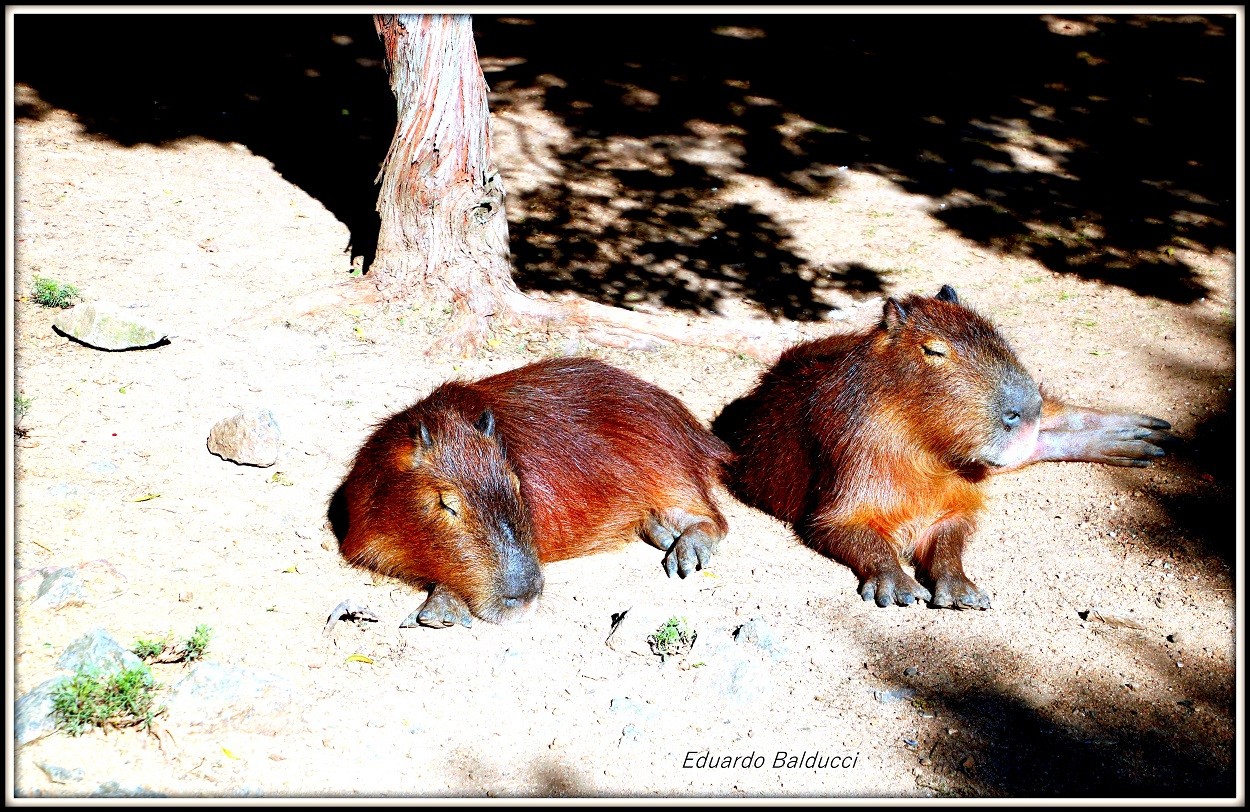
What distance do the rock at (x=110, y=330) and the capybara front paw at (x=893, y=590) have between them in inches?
147

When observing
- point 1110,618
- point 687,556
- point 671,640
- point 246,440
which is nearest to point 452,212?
point 246,440

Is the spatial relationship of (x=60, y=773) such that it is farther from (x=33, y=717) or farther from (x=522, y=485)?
(x=522, y=485)

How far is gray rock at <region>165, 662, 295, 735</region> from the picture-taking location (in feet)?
11.2

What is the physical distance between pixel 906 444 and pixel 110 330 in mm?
Answer: 3979

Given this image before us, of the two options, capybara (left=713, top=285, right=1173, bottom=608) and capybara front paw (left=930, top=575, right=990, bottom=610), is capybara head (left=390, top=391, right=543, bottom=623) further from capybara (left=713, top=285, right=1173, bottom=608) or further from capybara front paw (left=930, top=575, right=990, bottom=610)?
capybara front paw (left=930, top=575, right=990, bottom=610)

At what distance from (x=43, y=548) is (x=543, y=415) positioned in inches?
81.3

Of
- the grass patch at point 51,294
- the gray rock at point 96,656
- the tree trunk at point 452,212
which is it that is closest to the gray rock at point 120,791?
the gray rock at point 96,656

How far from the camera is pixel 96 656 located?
11.6 feet

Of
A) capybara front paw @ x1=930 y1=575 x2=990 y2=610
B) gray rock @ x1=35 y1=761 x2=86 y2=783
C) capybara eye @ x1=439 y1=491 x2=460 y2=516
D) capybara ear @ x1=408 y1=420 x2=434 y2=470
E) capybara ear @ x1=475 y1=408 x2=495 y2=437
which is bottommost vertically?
gray rock @ x1=35 y1=761 x2=86 y2=783

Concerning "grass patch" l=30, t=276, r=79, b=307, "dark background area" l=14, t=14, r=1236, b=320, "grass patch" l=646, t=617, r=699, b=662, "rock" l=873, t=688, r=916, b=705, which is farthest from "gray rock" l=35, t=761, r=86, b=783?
"dark background area" l=14, t=14, r=1236, b=320

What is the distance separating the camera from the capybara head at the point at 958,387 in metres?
4.36

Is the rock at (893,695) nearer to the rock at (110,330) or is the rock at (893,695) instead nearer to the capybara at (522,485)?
the capybara at (522,485)

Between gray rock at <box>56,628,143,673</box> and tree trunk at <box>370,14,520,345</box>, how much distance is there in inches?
107

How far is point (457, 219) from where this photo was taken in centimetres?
583
